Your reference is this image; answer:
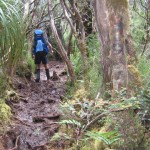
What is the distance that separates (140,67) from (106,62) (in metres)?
0.63

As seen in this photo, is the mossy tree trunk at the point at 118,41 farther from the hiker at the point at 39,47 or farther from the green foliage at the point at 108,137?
the hiker at the point at 39,47

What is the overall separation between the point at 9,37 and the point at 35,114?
235cm

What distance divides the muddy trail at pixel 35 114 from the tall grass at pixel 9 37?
1.11 m

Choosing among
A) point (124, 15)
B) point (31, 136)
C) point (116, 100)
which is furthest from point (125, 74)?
point (31, 136)

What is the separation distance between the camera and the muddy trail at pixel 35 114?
16.0 feet

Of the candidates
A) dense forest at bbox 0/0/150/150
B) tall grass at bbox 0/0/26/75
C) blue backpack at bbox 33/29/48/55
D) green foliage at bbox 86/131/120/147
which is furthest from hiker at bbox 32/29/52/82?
green foliage at bbox 86/131/120/147

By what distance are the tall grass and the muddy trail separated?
1.11 m

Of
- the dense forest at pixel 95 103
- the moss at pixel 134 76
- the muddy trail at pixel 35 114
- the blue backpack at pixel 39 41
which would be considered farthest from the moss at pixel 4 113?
the blue backpack at pixel 39 41

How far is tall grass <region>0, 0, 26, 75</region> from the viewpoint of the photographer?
14.0 feet

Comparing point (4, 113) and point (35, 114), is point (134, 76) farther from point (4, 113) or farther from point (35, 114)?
point (35, 114)

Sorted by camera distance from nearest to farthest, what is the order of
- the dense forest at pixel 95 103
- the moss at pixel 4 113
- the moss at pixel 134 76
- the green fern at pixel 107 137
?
the green fern at pixel 107 137 → the dense forest at pixel 95 103 → the moss at pixel 134 76 → the moss at pixel 4 113

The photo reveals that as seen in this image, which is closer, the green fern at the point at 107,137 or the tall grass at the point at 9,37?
the green fern at the point at 107,137

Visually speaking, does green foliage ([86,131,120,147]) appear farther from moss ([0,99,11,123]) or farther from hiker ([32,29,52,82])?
hiker ([32,29,52,82])

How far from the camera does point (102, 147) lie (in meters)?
3.90
